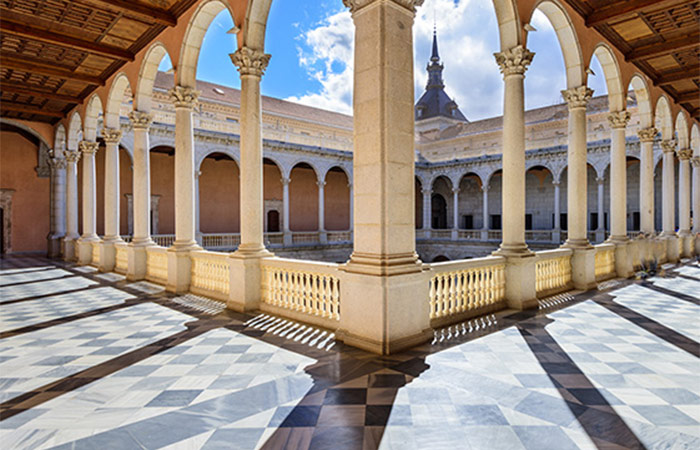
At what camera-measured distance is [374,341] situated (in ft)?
14.6

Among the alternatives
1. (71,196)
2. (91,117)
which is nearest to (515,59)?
(91,117)

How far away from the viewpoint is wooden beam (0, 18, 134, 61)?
8.55 meters

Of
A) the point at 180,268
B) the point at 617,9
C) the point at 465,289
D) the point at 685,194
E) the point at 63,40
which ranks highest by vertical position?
the point at 617,9

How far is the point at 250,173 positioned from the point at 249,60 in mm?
1988

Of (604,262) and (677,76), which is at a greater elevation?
(677,76)

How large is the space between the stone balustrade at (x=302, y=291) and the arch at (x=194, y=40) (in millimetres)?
4815

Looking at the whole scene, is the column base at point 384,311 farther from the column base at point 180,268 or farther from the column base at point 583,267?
the column base at point 583,267

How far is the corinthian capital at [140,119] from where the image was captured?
32.9ft

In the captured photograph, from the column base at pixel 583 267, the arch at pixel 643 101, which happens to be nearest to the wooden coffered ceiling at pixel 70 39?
the column base at pixel 583 267

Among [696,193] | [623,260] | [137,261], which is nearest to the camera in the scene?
[137,261]

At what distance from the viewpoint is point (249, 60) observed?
6.84 metres

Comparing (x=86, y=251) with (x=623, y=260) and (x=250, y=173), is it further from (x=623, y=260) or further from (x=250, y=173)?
(x=623, y=260)

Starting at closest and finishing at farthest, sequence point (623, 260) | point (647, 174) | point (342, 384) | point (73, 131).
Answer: point (342, 384), point (623, 260), point (647, 174), point (73, 131)

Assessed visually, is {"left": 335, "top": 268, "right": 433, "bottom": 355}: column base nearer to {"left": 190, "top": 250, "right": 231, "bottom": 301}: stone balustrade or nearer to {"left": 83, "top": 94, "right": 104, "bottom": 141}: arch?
{"left": 190, "top": 250, "right": 231, "bottom": 301}: stone balustrade
